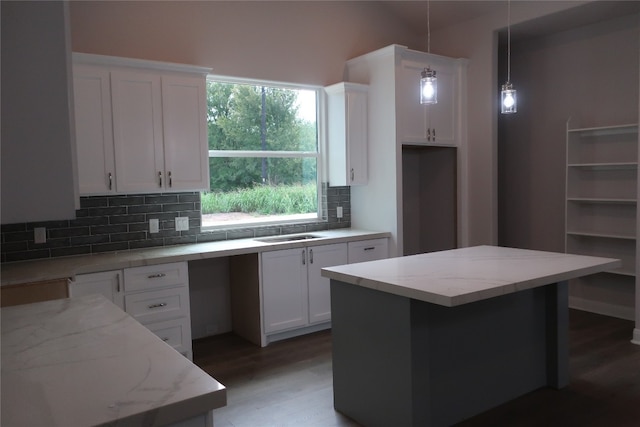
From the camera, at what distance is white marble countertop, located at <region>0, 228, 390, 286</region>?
2.97 m

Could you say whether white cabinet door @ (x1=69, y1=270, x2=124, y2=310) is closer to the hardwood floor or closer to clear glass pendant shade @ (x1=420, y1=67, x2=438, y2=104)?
the hardwood floor

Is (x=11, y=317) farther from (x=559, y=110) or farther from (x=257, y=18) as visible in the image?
(x=559, y=110)

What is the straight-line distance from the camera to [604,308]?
4.75m

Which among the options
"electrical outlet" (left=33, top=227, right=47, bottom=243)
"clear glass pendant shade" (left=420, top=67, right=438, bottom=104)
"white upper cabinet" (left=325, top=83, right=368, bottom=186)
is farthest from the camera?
"white upper cabinet" (left=325, top=83, right=368, bottom=186)

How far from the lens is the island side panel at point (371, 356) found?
243 cm

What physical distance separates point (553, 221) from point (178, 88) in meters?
3.90

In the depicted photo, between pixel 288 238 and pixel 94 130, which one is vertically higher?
pixel 94 130

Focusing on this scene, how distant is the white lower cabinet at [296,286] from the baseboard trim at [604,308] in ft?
8.06

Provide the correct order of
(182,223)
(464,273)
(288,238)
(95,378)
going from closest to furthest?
(95,378)
(464,273)
(182,223)
(288,238)

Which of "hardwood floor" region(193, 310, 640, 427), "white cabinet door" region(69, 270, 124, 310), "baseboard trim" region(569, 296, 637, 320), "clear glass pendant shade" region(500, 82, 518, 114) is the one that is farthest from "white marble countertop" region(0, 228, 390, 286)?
"baseboard trim" region(569, 296, 637, 320)

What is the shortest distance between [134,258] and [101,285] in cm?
29

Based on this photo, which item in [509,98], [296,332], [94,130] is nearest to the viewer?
[509,98]

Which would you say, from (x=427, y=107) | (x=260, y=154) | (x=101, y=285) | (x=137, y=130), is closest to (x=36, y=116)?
(x=101, y=285)

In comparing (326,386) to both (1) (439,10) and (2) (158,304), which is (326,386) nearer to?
(2) (158,304)
